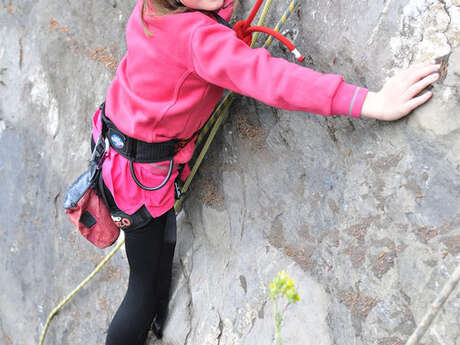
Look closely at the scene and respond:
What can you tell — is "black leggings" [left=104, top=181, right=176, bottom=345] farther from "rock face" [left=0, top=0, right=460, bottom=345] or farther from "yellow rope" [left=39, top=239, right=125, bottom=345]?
"yellow rope" [left=39, top=239, right=125, bottom=345]

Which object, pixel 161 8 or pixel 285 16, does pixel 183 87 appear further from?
pixel 285 16

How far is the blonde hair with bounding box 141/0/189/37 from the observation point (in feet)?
4.47

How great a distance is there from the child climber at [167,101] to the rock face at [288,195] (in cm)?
13

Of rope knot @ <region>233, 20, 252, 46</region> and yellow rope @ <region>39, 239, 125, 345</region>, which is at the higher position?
rope knot @ <region>233, 20, 252, 46</region>

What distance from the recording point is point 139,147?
166 cm

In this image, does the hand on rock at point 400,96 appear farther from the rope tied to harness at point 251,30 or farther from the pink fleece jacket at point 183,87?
the rope tied to harness at point 251,30

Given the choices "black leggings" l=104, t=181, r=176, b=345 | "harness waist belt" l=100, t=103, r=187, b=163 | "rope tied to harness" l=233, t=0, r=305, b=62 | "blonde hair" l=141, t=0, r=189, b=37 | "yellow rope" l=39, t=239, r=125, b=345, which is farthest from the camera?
"yellow rope" l=39, t=239, r=125, b=345

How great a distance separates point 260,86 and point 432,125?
1.52 feet

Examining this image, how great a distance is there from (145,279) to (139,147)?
23.3 inches

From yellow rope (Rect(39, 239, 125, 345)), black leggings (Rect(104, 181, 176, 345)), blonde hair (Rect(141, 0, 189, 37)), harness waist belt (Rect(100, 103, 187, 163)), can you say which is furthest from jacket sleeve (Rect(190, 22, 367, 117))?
yellow rope (Rect(39, 239, 125, 345))

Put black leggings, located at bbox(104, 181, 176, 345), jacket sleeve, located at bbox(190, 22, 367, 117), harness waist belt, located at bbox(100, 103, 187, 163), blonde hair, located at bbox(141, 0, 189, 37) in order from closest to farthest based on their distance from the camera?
jacket sleeve, located at bbox(190, 22, 367, 117) → blonde hair, located at bbox(141, 0, 189, 37) → harness waist belt, located at bbox(100, 103, 187, 163) → black leggings, located at bbox(104, 181, 176, 345)

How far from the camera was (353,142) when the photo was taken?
1.47m

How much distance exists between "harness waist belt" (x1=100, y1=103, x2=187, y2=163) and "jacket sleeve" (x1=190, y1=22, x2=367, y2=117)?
0.41 meters

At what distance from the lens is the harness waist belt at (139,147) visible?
166cm
